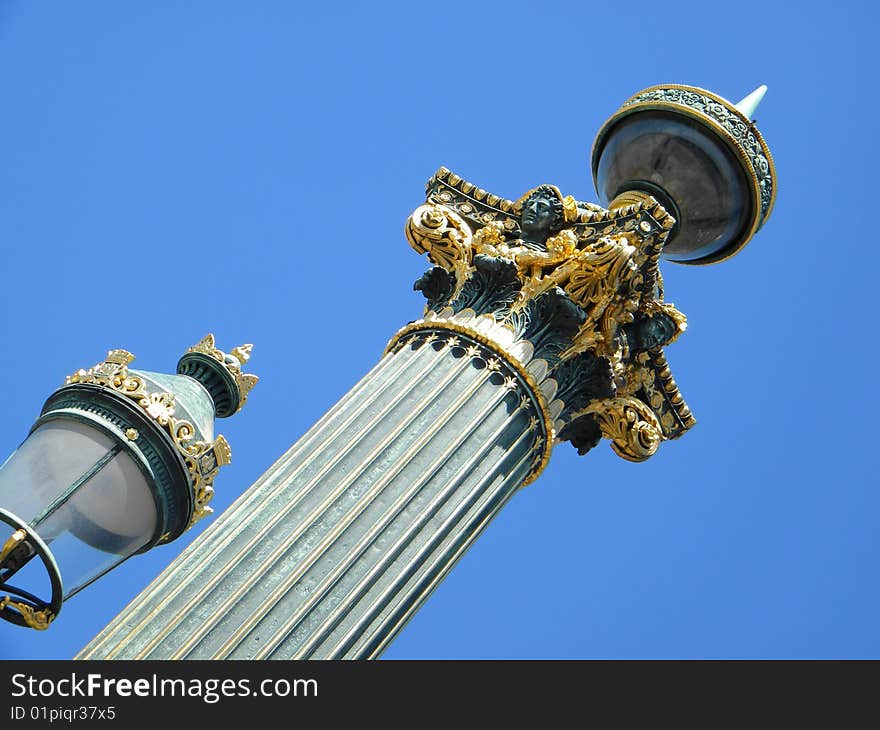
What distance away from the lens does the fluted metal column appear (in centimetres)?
1472

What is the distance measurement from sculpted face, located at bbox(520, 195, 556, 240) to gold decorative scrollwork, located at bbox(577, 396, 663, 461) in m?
2.54

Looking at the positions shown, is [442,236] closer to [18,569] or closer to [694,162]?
[694,162]

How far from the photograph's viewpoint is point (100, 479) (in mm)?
17797

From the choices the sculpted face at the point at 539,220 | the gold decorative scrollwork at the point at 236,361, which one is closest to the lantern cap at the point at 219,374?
the gold decorative scrollwork at the point at 236,361

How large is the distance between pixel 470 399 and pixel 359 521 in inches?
109

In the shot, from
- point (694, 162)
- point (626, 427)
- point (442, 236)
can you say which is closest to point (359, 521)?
point (442, 236)

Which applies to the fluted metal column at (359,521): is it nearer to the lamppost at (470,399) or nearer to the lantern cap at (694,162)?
the lamppost at (470,399)

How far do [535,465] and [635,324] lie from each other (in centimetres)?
334

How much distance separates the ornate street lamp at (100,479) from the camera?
16984 mm

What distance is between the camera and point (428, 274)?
20.5 meters

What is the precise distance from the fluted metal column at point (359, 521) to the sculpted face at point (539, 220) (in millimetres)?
2429
